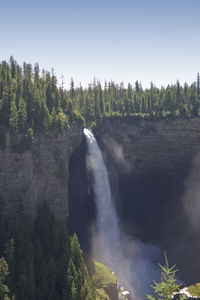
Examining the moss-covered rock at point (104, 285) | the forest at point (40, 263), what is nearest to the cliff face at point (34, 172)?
the forest at point (40, 263)

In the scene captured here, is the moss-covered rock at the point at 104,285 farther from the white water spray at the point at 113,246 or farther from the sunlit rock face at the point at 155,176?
the sunlit rock face at the point at 155,176

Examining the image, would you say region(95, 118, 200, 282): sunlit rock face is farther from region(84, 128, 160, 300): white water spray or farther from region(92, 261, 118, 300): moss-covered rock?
region(92, 261, 118, 300): moss-covered rock

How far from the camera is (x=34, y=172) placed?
47.3 m

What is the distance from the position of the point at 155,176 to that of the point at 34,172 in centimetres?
3882

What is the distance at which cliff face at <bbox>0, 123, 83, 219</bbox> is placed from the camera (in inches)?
1694

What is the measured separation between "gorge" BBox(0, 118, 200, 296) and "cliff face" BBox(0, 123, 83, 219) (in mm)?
169

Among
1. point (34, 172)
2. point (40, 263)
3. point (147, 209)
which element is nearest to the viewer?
point (40, 263)

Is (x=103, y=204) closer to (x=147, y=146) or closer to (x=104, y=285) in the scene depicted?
(x=147, y=146)

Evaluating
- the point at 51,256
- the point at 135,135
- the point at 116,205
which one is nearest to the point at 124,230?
the point at 116,205

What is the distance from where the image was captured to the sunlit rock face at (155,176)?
227 feet

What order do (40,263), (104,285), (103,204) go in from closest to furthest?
(40,263)
(104,285)
(103,204)

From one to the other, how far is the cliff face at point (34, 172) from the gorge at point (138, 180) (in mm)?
169

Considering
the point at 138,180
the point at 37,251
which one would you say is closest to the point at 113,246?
the point at 138,180

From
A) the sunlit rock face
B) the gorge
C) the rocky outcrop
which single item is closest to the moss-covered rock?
the gorge
